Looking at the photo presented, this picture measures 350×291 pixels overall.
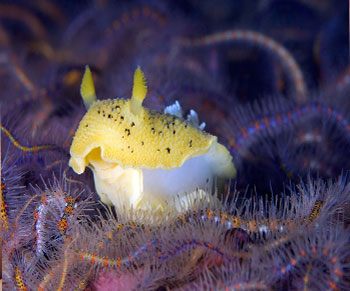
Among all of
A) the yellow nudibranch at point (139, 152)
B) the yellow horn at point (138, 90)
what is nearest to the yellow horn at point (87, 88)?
the yellow nudibranch at point (139, 152)

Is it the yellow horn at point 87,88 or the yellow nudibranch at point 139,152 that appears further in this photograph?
the yellow horn at point 87,88

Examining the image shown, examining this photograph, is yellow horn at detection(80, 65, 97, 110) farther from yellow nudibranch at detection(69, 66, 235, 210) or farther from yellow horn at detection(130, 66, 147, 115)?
yellow horn at detection(130, 66, 147, 115)

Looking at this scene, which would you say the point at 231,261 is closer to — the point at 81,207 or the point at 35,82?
the point at 81,207

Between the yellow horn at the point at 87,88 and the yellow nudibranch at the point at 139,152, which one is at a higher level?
the yellow horn at the point at 87,88

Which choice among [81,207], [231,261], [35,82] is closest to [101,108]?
[81,207]

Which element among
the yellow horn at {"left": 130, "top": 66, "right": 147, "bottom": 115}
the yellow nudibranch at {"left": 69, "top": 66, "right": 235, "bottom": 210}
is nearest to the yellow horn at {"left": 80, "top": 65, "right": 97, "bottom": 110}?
Result: the yellow nudibranch at {"left": 69, "top": 66, "right": 235, "bottom": 210}

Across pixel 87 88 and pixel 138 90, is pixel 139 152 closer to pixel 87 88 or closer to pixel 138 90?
pixel 138 90

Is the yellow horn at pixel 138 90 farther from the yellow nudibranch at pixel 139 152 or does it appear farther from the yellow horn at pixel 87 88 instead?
the yellow horn at pixel 87 88

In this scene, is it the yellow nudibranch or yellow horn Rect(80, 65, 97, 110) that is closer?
the yellow nudibranch

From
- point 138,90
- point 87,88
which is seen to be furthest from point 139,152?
point 87,88
